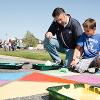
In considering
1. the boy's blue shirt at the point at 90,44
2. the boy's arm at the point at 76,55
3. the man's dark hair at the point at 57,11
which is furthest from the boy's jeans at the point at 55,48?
the man's dark hair at the point at 57,11

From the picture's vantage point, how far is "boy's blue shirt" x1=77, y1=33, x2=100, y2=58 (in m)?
7.85

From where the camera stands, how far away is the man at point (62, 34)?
8.16m

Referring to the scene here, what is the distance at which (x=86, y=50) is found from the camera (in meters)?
7.91

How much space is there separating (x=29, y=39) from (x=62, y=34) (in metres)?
78.0

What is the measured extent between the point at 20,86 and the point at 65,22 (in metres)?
3.22

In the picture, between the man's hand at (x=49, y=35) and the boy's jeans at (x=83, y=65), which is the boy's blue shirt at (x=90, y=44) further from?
the man's hand at (x=49, y=35)

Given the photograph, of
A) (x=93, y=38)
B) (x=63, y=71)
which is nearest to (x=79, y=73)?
(x=63, y=71)

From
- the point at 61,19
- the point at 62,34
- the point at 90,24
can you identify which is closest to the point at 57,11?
the point at 61,19

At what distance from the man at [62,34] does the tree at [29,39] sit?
76.9m

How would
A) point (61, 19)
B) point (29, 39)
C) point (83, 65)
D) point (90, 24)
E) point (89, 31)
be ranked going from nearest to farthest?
point (90, 24), point (89, 31), point (83, 65), point (61, 19), point (29, 39)

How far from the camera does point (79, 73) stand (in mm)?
7625

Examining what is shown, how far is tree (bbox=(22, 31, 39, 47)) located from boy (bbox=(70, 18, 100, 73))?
78.0 metres

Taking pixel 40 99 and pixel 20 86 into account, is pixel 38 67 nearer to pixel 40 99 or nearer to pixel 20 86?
pixel 20 86

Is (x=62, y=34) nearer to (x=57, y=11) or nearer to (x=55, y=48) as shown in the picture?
(x=55, y=48)
